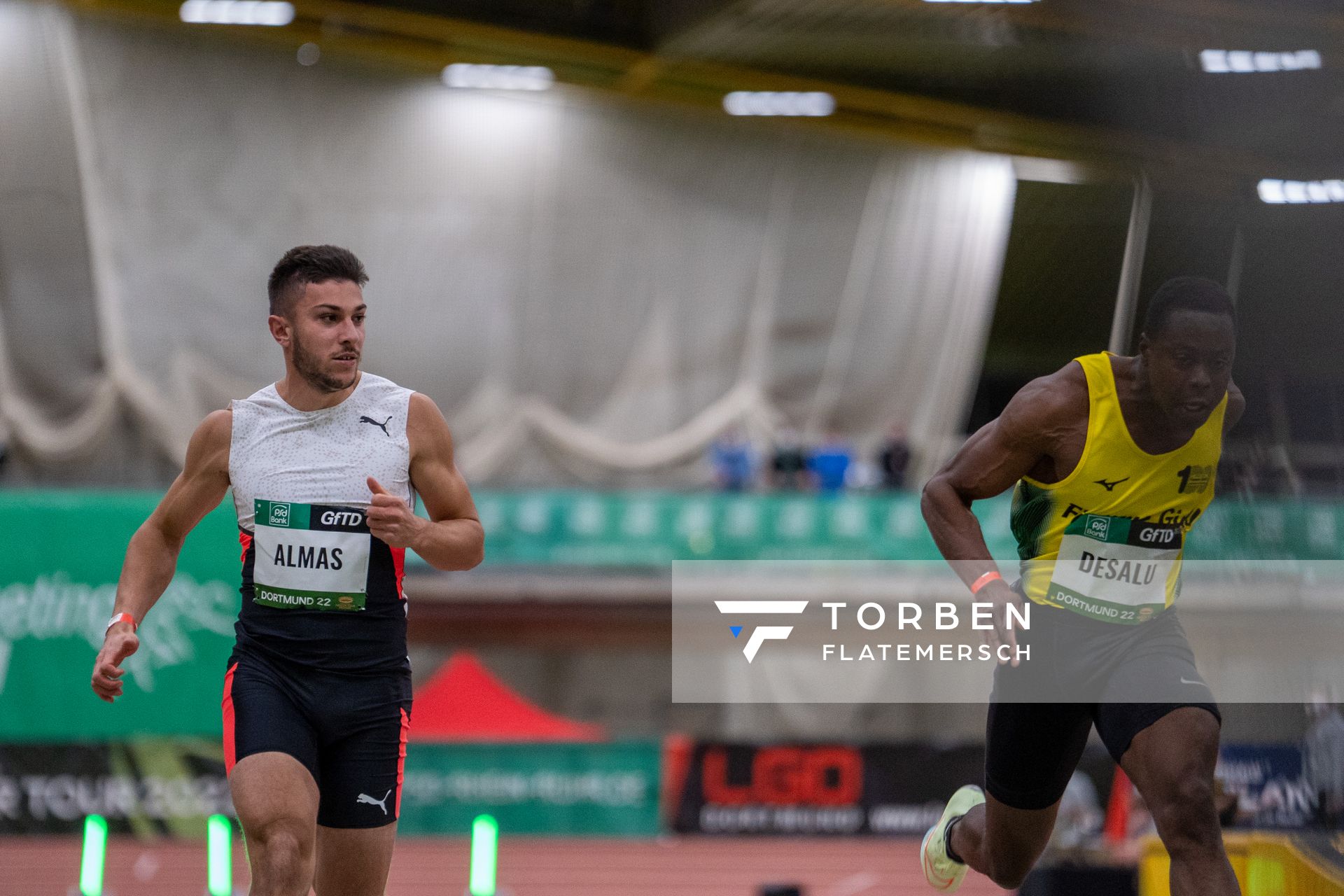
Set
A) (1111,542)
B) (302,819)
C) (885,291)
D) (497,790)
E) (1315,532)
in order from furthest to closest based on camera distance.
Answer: (497,790)
(885,291)
(1315,532)
(1111,542)
(302,819)

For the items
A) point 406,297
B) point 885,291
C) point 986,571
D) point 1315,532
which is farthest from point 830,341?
point 986,571

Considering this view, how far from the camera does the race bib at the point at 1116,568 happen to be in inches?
140

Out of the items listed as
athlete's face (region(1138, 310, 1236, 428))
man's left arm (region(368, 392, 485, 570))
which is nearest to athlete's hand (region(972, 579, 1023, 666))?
athlete's face (region(1138, 310, 1236, 428))

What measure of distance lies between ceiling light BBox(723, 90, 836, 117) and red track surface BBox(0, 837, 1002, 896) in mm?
4033

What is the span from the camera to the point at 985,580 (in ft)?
10.9

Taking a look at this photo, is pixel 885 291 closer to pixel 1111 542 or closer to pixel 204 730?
pixel 1111 542

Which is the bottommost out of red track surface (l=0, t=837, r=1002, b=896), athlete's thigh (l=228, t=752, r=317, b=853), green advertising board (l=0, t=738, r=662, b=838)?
red track surface (l=0, t=837, r=1002, b=896)

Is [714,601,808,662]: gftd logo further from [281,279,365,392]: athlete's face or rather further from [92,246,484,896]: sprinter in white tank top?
[281,279,365,392]: athlete's face

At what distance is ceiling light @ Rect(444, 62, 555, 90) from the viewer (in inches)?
209

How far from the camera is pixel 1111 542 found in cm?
356

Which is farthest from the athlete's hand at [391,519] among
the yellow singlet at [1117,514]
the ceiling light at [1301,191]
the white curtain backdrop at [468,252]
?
the ceiling light at [1301,191]

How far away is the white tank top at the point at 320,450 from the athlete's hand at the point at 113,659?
1.24 ft

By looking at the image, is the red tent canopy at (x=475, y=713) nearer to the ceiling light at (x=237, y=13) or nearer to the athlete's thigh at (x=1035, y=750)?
the ceiling light at (x=237, y=13)

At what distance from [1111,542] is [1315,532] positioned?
0.94 m
